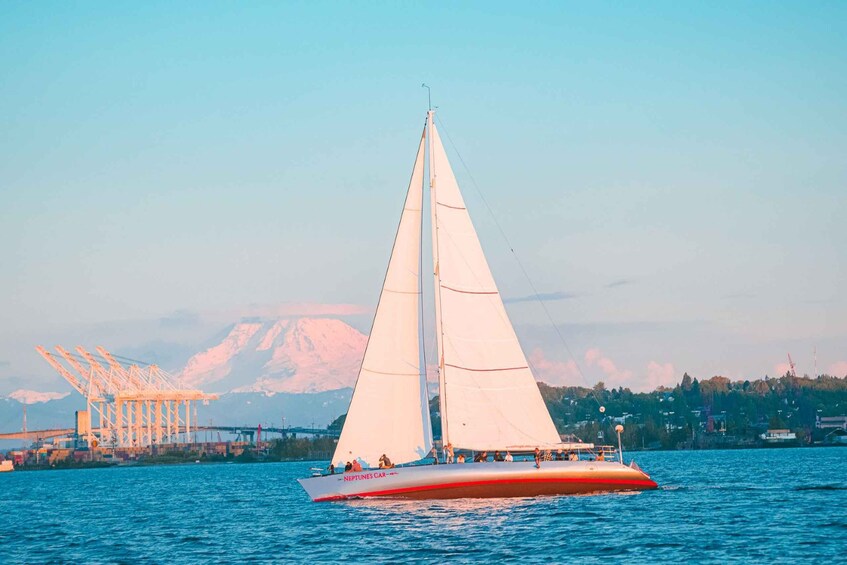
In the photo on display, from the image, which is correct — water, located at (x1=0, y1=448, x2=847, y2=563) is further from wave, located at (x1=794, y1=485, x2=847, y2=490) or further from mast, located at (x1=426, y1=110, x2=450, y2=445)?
mast, located at (x1=426, y1=110, x2=450, y2=445)

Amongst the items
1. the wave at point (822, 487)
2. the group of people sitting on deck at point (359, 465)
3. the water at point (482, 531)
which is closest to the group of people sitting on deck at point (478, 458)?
the group of people sitting on deck at point (359, 465)

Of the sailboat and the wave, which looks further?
the wave

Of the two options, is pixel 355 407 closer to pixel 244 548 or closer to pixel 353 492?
pixel 353 492

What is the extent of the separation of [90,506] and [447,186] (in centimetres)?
3775

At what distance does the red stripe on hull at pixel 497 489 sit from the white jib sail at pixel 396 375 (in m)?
2.21

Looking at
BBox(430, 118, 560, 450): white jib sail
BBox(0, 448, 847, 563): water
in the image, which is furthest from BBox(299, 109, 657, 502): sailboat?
BBox(0, 448, 847, 563): water

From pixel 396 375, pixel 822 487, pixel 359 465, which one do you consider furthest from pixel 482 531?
pixel 822 487

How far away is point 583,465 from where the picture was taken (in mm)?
51188

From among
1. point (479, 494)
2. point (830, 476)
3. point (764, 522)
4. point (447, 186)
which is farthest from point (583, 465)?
point (830, 476)

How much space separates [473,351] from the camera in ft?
171

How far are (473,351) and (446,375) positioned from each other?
1.68 m

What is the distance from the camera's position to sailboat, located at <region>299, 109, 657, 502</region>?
51375 millimetres

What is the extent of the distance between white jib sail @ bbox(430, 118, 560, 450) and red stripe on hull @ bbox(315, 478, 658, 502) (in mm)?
2149

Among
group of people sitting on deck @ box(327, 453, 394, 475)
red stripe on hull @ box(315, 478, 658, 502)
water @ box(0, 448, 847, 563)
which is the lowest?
water @ box(0, 448, 847, 563)
